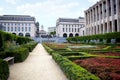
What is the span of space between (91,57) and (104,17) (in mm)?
42141

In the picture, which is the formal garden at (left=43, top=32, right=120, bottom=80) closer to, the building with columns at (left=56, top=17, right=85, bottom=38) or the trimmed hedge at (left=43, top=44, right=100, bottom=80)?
the trimmed hedge at (left=43, top=44, right=100, bottom=80)

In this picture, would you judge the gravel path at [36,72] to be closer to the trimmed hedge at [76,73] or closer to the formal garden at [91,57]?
the formal garden at [91,57]

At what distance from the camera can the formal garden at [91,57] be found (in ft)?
24.5

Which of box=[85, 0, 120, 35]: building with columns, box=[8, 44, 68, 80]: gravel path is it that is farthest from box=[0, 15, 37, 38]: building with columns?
box=[8, 44, 68, 80]: gravel path

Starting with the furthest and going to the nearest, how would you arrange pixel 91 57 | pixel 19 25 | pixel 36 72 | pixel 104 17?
1. pixel 19 25
2. pixel 104 17
3. pixel 91 57
4. pixel 36 72

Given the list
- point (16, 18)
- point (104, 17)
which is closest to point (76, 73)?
point (104, 17)

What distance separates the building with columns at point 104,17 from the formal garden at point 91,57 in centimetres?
561

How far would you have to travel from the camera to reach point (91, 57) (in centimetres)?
1460

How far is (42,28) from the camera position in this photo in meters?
164

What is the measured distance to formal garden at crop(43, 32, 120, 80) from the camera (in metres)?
7.46

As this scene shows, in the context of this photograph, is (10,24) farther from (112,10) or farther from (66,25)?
(112,10)

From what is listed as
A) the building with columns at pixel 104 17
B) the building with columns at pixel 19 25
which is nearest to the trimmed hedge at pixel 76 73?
the building with columns at pixel 104 17

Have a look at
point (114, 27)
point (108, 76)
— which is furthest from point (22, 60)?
point (114, 27)

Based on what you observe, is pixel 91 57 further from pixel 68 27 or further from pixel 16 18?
pixel 68 27
